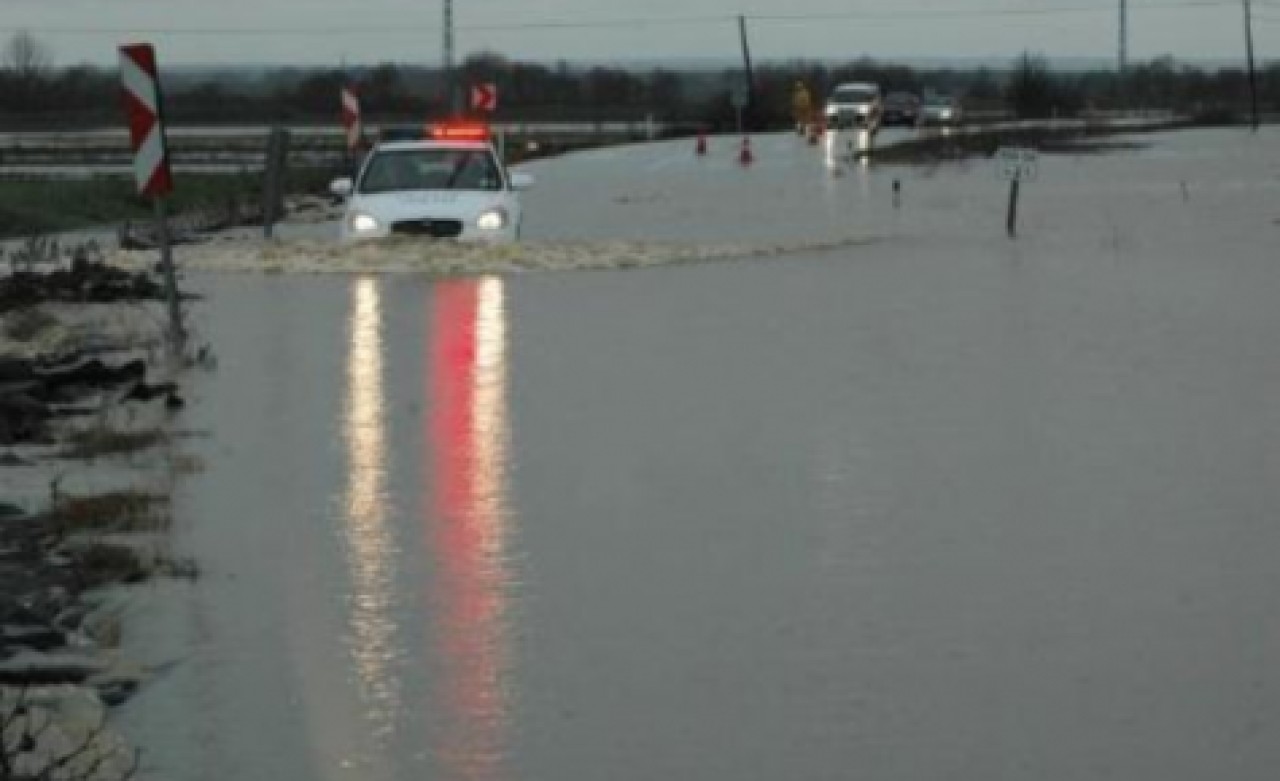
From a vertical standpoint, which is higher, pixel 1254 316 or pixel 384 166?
pixel 384 166

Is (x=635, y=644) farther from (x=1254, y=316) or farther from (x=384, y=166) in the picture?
(x=384, y=166)

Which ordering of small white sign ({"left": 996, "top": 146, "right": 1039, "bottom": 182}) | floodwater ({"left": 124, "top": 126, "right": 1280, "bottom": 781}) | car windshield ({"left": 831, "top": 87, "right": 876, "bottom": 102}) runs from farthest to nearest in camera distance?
car windshield ({"left": 831, "top": 87, "right": 876, "bottom": 102}) → small white sign ({"left": 996, "top": 146, "right": 1039, "bottom": 182}) → floodwater ({"left": 124, "top": 126, "right": 1280, "bottom": 781})

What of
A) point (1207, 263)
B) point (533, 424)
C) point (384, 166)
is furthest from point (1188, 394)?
point (384, 166)

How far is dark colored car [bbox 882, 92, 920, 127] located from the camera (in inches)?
2904

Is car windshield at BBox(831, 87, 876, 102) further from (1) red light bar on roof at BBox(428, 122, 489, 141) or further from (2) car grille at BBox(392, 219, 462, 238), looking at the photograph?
(2) car grille at BBox(392, 219, 462, 238)

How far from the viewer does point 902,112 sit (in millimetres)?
74438

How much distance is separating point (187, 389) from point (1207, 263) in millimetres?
12371

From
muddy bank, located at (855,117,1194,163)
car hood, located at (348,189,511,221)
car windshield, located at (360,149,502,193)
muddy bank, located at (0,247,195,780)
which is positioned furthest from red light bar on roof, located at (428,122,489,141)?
muddy bank, located at (855,117,1194,163)

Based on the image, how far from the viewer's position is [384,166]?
23562mm

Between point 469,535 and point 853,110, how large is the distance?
198ft

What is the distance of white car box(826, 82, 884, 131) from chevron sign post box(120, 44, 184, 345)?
52.7 metres

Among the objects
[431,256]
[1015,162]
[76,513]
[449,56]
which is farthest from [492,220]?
[449,56]

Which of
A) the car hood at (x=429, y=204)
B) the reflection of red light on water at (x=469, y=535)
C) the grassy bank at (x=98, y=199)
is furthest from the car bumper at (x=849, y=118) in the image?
the reflection of red light on water at (x=469, y=535)

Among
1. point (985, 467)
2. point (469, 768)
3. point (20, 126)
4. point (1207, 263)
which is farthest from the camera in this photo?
point (20, 126)
